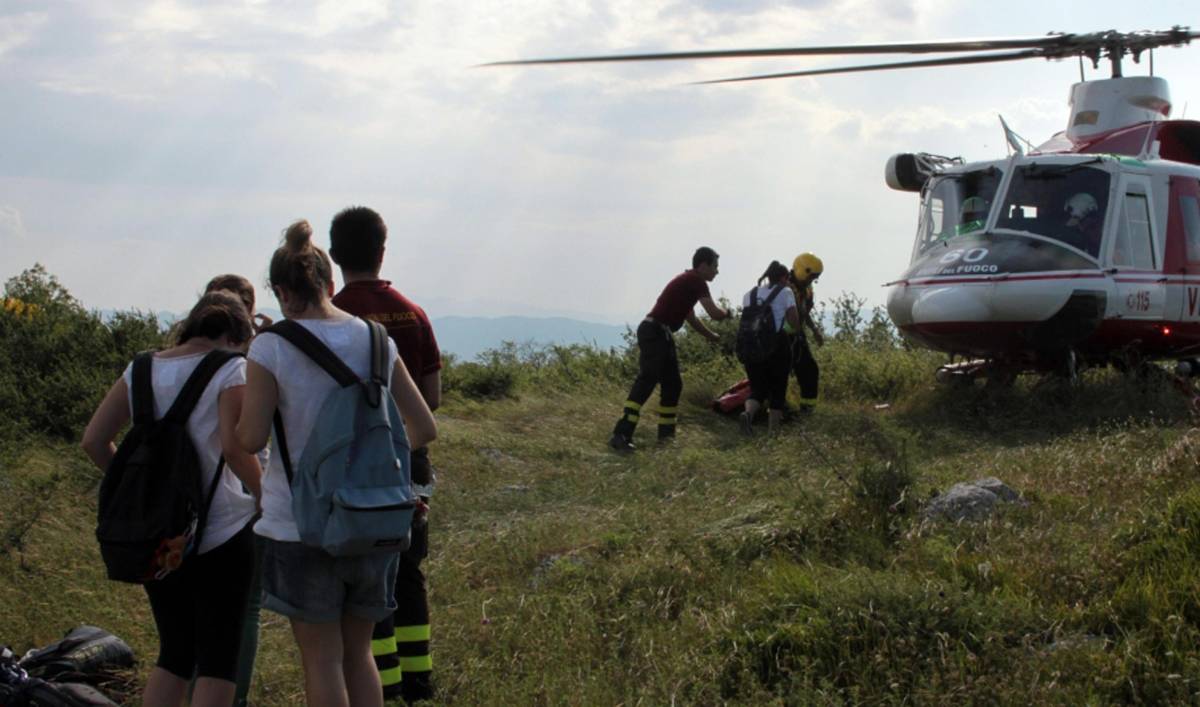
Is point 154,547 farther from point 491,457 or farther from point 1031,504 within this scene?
point 491,457

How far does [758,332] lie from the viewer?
11.3 meters

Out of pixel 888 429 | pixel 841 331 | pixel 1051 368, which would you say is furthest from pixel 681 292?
pixel 841 331

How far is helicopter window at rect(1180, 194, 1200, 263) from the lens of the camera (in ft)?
37.5

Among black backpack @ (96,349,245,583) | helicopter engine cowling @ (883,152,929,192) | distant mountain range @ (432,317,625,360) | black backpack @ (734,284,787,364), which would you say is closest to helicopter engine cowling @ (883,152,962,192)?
helicopter engine cowling @ (883,152,929,192)

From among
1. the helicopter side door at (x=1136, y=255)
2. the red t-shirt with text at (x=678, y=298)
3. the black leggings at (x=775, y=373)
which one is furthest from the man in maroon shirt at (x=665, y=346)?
the helicopter side door at (x=1136, y=255)

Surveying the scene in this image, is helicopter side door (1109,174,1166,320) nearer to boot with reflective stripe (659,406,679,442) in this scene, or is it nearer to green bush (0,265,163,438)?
boot with reflective stripe (659,406,679,442)

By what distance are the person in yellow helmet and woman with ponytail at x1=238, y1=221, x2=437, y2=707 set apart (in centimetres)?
780

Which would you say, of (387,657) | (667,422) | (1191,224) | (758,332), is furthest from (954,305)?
(387,657)

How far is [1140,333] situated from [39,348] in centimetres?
950

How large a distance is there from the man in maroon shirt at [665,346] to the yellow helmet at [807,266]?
51.4 inches

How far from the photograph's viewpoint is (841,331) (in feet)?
59.5

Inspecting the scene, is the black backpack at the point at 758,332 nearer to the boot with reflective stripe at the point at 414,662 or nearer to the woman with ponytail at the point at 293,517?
the boot with reflective stripe at the point at 414,662

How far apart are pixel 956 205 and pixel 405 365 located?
8.23m

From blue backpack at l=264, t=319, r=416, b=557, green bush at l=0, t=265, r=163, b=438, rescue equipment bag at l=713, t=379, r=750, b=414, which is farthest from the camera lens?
rescue equipment bag at l=713, t=379, r=750, b=414
